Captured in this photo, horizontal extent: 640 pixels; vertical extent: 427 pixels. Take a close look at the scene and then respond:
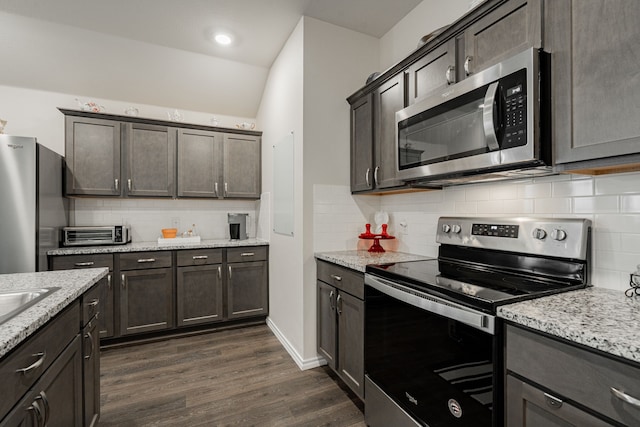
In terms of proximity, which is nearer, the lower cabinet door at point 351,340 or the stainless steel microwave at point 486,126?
the stainless steel microwave at point 486,126

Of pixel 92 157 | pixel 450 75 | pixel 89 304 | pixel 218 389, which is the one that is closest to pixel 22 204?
pixel 92 157

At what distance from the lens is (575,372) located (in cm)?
82

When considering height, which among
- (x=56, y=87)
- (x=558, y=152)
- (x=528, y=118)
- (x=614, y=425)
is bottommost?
(x=614, y=425)

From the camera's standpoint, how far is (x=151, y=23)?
2689 mm

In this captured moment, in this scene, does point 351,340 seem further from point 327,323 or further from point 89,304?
point 89,304

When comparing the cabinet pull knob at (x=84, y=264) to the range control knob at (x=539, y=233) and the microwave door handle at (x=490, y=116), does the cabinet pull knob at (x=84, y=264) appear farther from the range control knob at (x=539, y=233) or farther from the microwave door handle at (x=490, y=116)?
the range control knob at (x=539, y=233)

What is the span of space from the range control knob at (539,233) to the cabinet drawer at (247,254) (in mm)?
2585

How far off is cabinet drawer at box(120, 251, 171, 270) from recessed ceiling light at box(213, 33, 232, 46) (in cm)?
214

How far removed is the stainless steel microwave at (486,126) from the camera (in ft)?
3.97

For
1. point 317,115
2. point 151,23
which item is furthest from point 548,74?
point 151,23


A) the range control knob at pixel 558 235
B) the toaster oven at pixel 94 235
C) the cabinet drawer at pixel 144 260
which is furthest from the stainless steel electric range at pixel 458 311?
the toaster oven at pixel 94 235

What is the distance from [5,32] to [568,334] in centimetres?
431

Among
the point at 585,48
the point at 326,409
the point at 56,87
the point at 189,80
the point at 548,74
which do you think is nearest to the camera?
the point at 585,48

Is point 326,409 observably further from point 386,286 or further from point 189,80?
point 189,80
